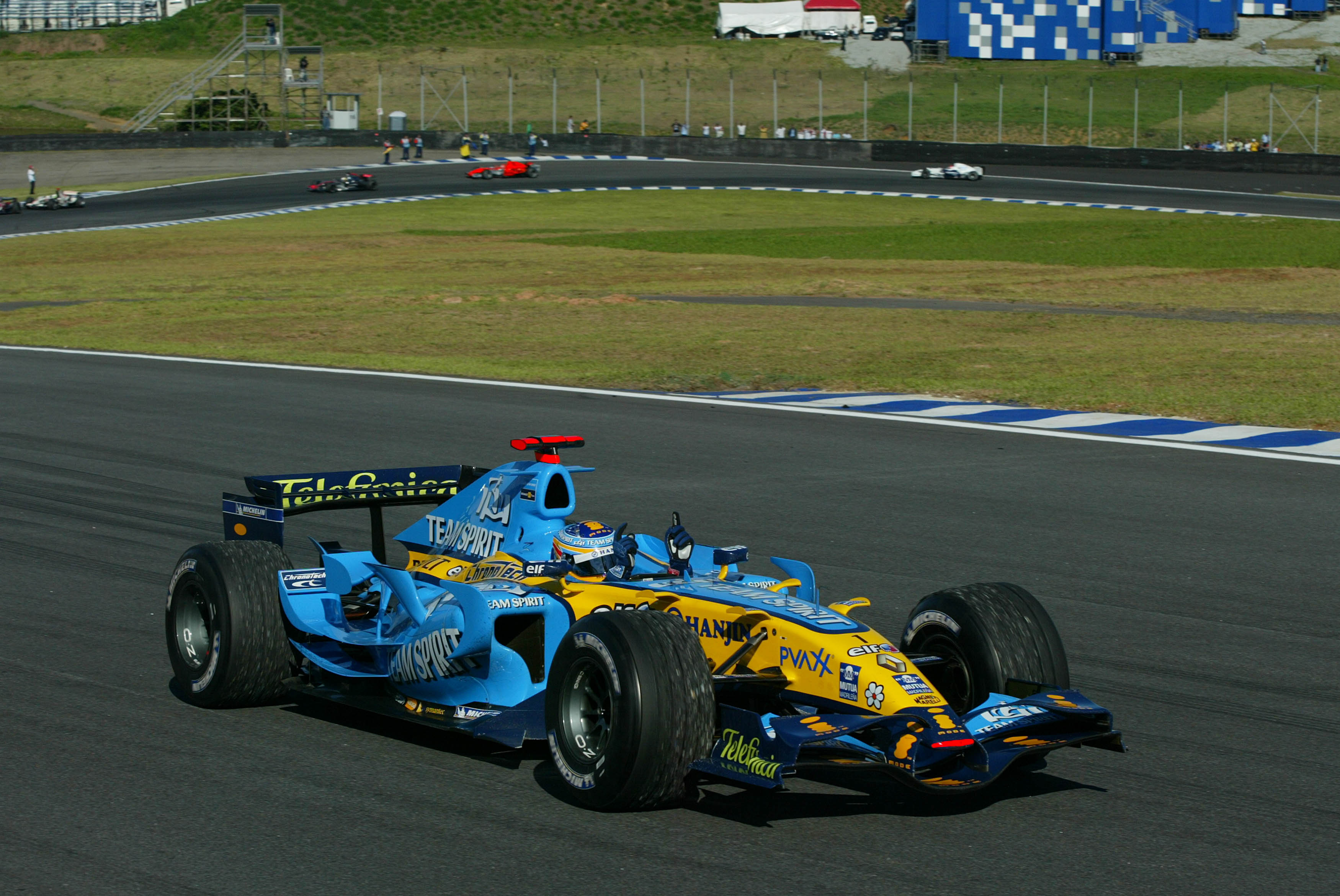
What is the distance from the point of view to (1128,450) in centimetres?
1278

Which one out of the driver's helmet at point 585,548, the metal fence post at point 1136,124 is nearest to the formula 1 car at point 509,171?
the metal fence post at point 1136,124

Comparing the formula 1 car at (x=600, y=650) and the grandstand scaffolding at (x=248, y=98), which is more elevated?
the grandstand scaffolding at (x=248, y=98)

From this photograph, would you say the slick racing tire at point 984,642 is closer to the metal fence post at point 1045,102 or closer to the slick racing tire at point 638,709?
the slick racing tire at point 638,709

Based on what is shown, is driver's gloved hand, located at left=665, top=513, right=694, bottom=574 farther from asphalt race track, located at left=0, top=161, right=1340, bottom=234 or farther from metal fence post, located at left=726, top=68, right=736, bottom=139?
metal fence post, located at left=726, top=68, right=736, bottom=139

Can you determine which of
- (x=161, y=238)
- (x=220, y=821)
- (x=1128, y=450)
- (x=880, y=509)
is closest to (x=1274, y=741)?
(x=220, y=821)

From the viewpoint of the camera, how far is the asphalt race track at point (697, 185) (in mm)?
48188

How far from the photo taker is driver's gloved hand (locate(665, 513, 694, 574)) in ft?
19.3

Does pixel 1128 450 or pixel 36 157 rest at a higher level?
pixel 36 157

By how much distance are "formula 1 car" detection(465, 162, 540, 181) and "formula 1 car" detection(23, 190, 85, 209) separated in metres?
14.8

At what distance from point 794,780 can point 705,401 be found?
1066cm

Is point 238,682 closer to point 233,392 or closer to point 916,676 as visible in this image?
point 916,676

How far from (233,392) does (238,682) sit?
11.0 m

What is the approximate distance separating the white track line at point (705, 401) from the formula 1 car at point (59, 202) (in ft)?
105

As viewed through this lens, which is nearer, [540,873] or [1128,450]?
[540,873]
